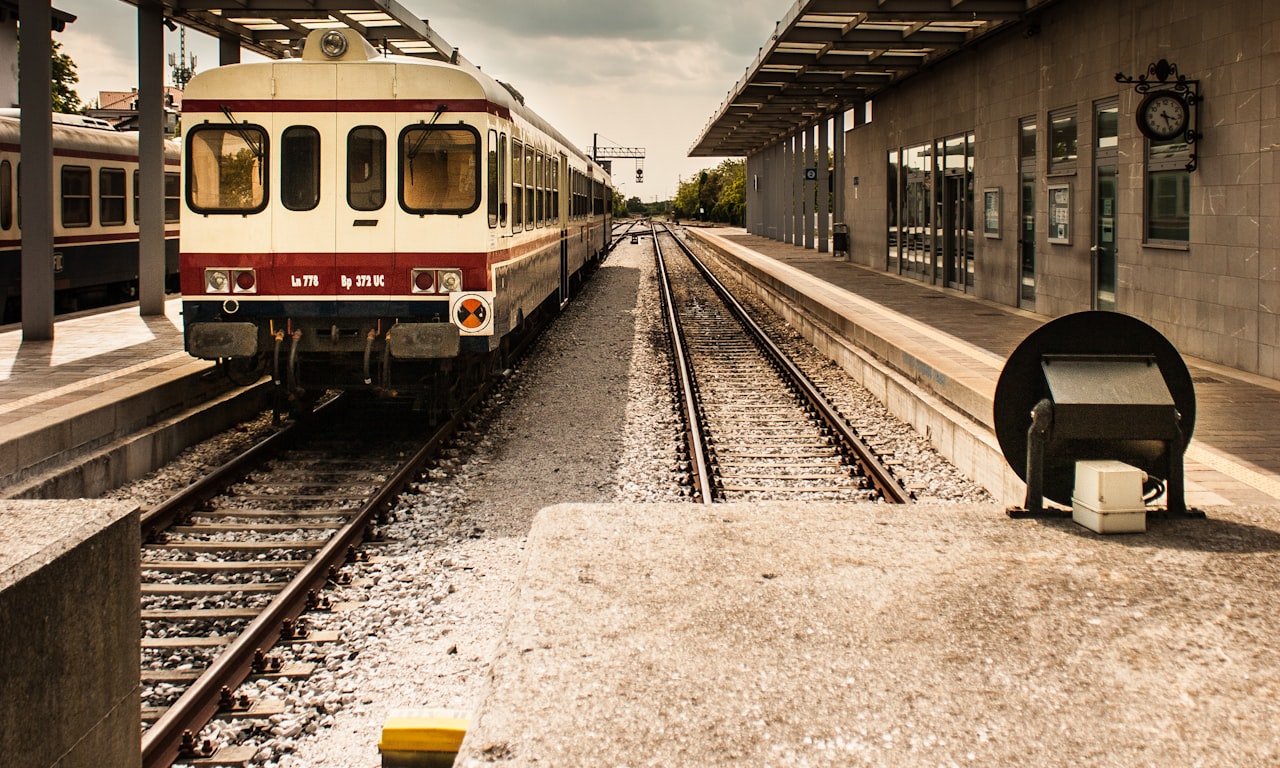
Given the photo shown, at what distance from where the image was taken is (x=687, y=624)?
13.4ft

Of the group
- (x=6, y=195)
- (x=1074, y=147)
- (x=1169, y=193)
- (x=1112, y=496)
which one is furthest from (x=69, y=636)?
(x=1074, y=147)

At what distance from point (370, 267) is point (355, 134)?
3.57 ft

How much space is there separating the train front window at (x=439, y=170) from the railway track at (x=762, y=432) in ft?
9.03

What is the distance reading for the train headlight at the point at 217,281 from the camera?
378 inches

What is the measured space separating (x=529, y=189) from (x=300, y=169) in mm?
3178

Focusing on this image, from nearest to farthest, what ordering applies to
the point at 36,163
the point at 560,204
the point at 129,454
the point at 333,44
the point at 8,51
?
1. the point at 129,454
2. the point at 333,44
3. the point at 36,163
4. the point at 560,204
5. the point at 8,51

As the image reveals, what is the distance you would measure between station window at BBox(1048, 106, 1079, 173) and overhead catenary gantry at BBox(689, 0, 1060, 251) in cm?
154

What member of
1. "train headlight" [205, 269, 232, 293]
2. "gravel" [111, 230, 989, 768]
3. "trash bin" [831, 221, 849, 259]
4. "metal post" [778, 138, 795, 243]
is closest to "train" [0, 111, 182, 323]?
"gravel" [111, 230, 989, 768]

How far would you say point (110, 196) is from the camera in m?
19.0

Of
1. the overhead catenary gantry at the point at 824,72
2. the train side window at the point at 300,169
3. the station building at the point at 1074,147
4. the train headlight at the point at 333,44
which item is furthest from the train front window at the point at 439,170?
the overhead catenary gantry at the point at 824,72

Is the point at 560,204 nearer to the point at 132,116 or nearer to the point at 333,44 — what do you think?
the point at 333,44

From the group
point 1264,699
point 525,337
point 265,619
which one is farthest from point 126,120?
point 1264,699

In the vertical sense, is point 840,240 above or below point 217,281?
above

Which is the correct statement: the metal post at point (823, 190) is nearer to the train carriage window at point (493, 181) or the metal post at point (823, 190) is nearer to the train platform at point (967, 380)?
the train platform at point (967, 380)
